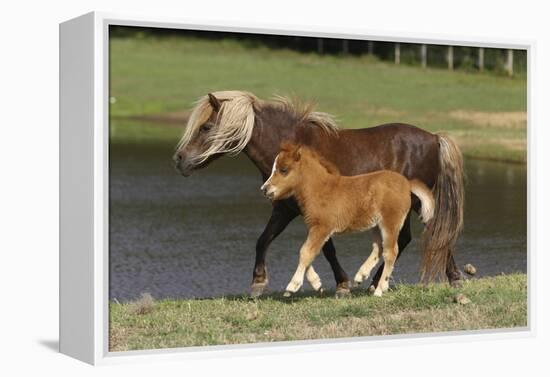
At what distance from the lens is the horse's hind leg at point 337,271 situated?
10.3 m

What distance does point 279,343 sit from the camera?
32.0 ft

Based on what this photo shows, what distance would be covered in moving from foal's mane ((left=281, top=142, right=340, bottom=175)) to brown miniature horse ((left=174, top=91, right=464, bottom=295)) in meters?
0.05

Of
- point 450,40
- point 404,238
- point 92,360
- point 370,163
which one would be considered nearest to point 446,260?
point 404,238

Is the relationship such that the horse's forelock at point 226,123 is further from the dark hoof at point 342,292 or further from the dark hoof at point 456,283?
the dark hoof at point 456,283

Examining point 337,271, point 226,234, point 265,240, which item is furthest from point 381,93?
point 265,240

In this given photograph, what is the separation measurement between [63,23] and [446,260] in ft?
13.4

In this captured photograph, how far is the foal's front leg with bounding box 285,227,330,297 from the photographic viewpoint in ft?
32.7

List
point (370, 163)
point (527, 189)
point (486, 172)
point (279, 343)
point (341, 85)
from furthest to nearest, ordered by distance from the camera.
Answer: point (341, 85), point (486, 172), point (527, 189), point (370, 163), point (279, 343)

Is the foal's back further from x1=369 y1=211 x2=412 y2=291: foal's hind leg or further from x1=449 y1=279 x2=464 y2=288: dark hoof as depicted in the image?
x1=449 y1=279 x2=464 y2=288: dark hoof

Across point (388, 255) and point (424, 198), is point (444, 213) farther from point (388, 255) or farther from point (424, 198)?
point (388, 255)

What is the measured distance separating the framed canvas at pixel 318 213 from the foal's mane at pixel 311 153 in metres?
0.01

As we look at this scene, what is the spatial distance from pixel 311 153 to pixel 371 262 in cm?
115

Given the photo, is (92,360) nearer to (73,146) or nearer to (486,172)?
(73,146)

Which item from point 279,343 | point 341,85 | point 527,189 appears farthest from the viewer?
point 341,85
